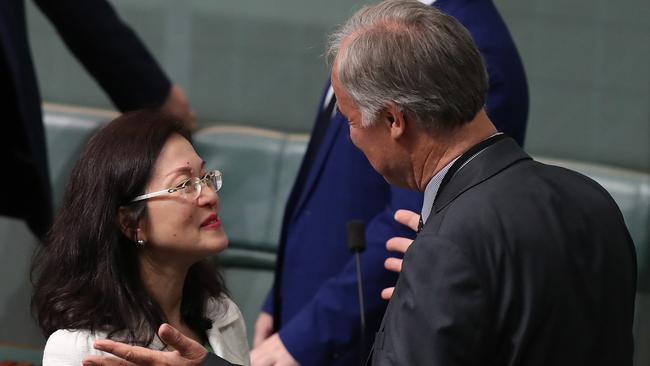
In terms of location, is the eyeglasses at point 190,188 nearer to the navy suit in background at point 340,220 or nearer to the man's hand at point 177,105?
the navy suit in background at point 340,220

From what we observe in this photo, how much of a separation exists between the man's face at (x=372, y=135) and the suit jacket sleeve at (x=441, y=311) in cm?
26

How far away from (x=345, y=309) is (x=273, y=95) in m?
1.64

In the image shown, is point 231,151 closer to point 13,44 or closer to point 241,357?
point 13,44

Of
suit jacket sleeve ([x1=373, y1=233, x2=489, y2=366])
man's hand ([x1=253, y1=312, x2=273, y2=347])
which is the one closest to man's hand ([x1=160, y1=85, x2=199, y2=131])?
man's hand ([x1=253, y1=312, x2=273, y2=347])

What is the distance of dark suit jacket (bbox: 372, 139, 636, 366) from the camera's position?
4.88 ft

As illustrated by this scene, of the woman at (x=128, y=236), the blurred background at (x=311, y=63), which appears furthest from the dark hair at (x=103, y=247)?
the blurred background at (x=311, y=63)

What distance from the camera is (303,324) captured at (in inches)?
94.5

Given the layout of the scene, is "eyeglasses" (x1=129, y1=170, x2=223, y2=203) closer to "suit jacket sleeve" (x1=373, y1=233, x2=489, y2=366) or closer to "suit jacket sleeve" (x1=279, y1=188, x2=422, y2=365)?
"suit jacket sleeve" (x1=279, y1=188, x2=422, y2=365)

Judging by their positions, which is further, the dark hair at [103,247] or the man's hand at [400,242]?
the man's hand at [400,242]

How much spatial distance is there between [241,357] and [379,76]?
2.35 ft

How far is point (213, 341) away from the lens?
208 centimetres

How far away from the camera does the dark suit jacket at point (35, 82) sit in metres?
3.03

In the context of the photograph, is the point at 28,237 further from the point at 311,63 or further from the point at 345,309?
the point at 345,309

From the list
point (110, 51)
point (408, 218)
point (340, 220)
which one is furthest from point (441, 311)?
point (110, 51)
